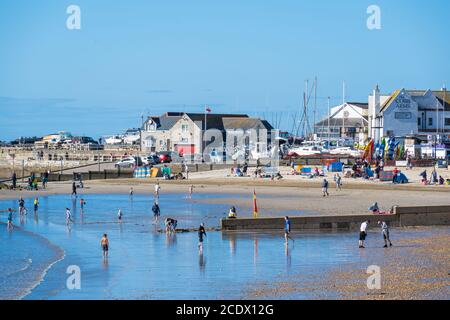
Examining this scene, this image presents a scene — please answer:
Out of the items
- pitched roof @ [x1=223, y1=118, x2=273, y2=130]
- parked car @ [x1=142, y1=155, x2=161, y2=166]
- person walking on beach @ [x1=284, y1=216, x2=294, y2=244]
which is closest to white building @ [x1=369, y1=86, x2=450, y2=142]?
pitched roof @ [x1=223, y1=118, x2=273, y2=130]

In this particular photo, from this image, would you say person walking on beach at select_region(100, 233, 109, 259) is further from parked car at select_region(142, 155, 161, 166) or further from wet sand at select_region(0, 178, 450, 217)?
parked car at select_region(142, 155, 161, 166)

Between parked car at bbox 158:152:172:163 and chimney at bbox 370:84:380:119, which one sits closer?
parked car at bbox 158:152:172:163

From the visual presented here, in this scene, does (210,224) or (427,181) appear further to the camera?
(427,181)

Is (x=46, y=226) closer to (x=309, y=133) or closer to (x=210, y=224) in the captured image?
(x=210, y=224)

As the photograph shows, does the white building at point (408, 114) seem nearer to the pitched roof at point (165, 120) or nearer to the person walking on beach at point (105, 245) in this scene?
the pitched roof at point (165, 120)

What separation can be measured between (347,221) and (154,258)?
9925mm

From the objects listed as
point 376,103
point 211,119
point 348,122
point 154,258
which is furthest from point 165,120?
point 154,258

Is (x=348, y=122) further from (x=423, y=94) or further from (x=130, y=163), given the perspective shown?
(x=130, y=163)

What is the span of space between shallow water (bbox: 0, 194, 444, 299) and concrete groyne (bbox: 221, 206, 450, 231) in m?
0.73

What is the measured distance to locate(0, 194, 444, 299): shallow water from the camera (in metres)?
22.0

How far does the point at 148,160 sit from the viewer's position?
2817 inches

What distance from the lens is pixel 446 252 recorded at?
2808 centimetres
